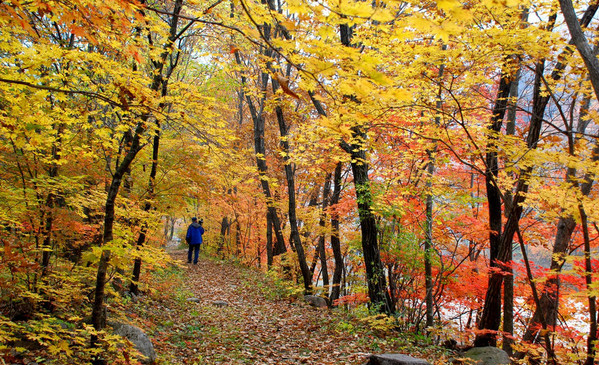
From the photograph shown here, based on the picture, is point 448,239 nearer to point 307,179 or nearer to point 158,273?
point 307,179

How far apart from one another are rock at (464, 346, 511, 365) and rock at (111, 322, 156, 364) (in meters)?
4.52

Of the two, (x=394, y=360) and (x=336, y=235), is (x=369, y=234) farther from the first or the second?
(x=394, y=360)

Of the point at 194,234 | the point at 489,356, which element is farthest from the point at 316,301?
the point at 194,234

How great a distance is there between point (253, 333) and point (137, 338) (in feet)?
8.05

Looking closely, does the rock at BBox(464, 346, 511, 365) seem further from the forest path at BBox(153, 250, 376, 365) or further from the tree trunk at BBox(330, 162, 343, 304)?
the tree trunk at BBox(330, 162, 343, 304)

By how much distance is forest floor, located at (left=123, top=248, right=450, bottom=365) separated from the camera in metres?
5.07

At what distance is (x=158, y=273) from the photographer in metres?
10.3

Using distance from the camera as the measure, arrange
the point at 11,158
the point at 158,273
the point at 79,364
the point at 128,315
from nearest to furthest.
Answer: the point at 79,364 → the point at 11,158 → the point at 128,315 → the point at 158,273

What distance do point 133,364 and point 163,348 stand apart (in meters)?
1.47

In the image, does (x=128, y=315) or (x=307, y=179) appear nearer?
(x=128, y=315)

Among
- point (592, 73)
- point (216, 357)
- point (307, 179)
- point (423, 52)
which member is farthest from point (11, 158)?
point (307, 179)

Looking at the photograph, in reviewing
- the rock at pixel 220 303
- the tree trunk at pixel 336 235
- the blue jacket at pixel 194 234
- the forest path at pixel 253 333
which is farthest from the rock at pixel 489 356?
the blue jacket at pixel 194 234

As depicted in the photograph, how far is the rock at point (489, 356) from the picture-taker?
491cm

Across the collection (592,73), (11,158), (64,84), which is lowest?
(11,158)
